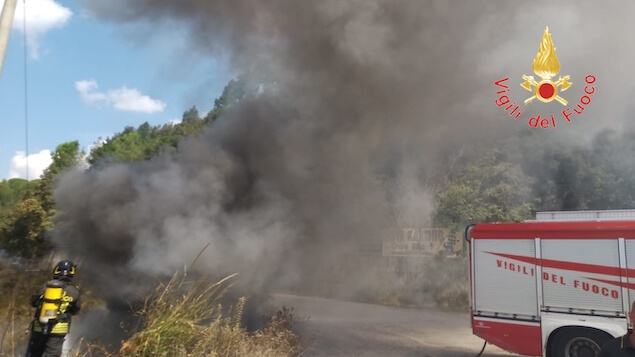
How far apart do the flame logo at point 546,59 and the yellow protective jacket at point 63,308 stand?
7.86 m

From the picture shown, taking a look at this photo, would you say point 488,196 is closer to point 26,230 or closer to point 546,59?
point 546,59

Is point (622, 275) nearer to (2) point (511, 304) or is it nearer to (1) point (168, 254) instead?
(2) point (511, 304)

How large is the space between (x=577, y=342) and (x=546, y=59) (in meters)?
4.58

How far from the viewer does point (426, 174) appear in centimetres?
1892

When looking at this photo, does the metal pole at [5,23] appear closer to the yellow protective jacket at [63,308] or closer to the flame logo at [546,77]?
the yellow protective jacket at [63,308]

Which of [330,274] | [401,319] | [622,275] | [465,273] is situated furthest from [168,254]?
[465,273]

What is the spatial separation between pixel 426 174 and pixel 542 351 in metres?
12.2

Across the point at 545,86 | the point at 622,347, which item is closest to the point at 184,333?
the point at 622,347

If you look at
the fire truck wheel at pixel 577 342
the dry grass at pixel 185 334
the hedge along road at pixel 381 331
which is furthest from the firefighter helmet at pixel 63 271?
the fire truck wheel at pixel 577 342

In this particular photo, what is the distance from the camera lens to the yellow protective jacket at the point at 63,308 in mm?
5555

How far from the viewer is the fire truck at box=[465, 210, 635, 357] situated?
6.68 meters

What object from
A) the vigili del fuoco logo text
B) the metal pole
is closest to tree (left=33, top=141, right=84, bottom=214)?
the metal pole

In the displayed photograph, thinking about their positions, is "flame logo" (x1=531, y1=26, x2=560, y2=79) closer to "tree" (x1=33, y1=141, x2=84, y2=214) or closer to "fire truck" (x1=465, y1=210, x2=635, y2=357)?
"fire truck" (x1=465, y1=210, x2=635, y2=357)

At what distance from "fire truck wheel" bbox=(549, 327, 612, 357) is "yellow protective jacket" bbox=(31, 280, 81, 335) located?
20.5ft
